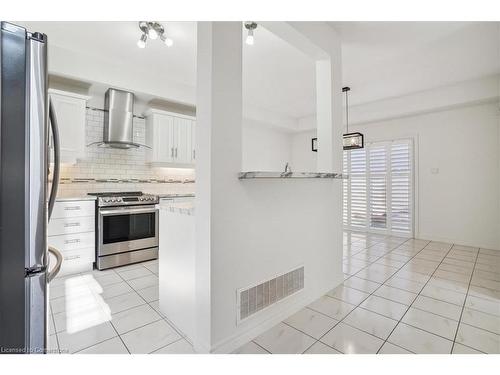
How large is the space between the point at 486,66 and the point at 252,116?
3.88m

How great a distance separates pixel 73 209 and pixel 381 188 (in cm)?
537

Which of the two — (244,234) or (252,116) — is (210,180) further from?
(252,116)

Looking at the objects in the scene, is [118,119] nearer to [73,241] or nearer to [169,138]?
[169,138]

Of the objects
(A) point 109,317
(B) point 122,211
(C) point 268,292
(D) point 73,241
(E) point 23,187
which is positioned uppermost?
(E) point 23,187

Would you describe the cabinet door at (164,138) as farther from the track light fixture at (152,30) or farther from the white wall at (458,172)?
the white wall at (458,172)

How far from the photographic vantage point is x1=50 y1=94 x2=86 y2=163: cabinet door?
3.09 meters

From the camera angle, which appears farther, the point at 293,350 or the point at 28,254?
the point at 293,350

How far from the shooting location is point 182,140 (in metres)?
4.25

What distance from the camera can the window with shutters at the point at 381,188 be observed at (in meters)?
4.86

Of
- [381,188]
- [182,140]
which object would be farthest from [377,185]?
[182,140]
